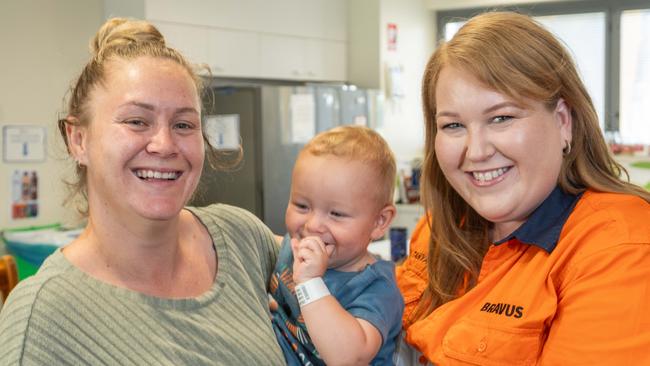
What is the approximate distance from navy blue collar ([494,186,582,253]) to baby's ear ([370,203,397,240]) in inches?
12.2

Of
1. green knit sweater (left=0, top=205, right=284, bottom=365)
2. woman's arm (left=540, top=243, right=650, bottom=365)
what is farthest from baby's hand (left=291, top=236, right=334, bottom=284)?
woman's arm (left=540, top=243, right=650, bottom=365)

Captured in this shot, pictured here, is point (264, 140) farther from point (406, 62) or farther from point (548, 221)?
point (548, 221)

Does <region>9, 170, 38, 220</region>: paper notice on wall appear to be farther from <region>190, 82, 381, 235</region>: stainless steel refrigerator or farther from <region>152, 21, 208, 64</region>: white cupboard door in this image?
<region>152, 21, 208, 64</region>: white cupboard door

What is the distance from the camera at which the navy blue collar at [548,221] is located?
1.36 metres

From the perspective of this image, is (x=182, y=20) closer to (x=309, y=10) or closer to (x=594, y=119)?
(x=309, y=10)

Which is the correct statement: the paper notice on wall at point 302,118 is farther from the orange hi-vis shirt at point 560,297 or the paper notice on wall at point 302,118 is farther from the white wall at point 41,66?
the orange hi-vis shirt at point 560,297

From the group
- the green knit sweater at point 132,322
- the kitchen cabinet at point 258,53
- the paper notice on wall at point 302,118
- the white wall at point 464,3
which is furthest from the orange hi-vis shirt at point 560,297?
the white wall at point 464,3

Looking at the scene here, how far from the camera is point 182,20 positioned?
445 cm

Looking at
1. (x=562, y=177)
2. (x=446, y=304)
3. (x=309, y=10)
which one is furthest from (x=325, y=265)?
(x=309, y=10)

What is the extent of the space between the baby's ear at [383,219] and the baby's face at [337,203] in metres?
0.03

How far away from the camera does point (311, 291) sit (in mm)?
1462

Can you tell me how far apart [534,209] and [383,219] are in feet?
1.19

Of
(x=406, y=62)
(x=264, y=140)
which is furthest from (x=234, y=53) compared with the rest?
(x=406, y=62)

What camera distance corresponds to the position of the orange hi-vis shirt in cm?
117
